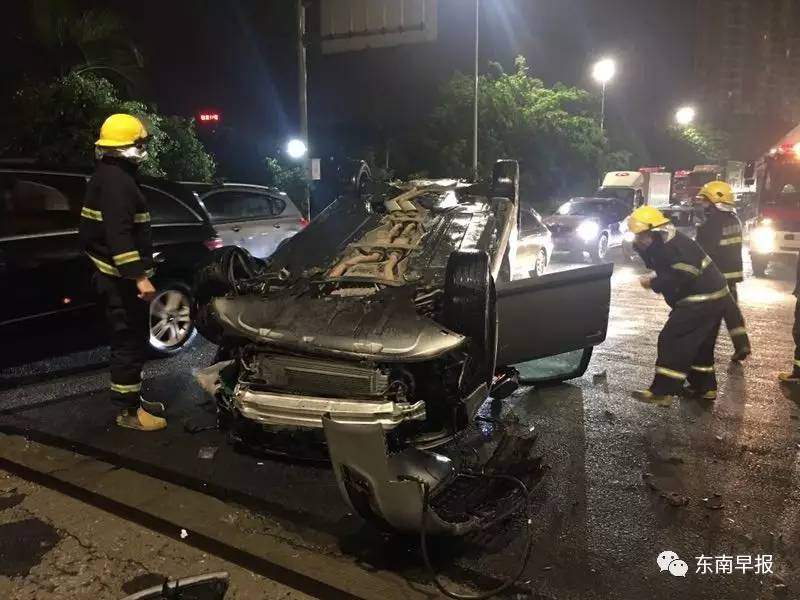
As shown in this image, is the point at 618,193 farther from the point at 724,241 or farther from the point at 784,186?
the point at 724,241

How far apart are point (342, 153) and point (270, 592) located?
24.4 metres

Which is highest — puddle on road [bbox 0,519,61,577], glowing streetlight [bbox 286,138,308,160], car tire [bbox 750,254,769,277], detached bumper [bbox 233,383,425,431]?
glowing streetlight [bbox 286,138,308,160]

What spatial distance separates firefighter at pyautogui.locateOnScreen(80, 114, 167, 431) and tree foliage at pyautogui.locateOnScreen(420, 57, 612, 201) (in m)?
19.6

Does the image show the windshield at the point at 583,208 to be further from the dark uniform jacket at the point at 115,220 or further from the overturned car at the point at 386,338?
the dark uniform jacket at the point at 115,220

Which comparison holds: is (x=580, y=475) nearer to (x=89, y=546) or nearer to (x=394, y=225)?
(x=394, y=225)

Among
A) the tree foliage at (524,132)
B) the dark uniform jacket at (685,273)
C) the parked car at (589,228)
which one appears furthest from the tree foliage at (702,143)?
the dark uniform jacket at (685,273)

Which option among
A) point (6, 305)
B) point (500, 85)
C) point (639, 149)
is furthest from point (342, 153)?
point (6, 305)

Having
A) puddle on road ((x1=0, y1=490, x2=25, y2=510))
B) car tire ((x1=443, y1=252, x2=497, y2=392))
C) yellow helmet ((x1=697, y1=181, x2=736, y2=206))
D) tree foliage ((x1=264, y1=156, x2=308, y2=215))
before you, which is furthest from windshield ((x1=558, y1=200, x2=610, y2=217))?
puddle on road ((x1=0, y1=490, x2=25, y2=510))

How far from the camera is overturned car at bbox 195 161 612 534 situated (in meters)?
3.14

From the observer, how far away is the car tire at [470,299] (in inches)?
138

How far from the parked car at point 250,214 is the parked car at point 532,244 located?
10.3 feet

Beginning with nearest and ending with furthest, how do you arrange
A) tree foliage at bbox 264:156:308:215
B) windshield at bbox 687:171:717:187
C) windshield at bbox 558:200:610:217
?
windshield at bbox 558:200:610:217 < tree foliage at bbox 264:156:308:215 < windshield at bbox 687:171:717:187

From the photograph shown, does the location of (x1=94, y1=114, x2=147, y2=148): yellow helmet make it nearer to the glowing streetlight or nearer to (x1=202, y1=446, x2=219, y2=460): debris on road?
(x1=202, y1=446, x2=219, y2=460): debris on road

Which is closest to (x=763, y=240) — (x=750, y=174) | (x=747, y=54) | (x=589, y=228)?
(x=750, y=174)
